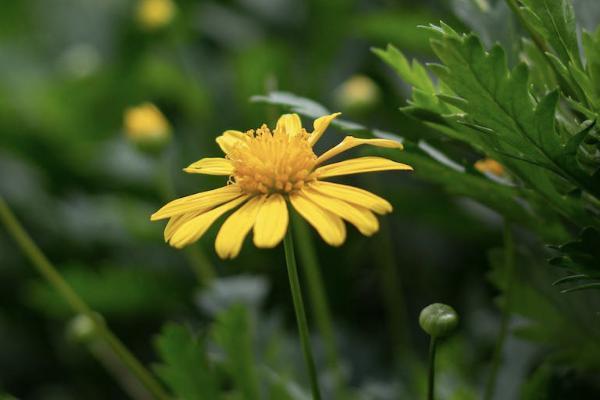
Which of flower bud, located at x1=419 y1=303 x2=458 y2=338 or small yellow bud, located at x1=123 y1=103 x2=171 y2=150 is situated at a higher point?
small yellow bud, located at x1=123 y1=103 x2=171 y2=150

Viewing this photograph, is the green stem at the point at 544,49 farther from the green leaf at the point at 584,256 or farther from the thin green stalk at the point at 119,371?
the thin green stalk at the point at 119,371

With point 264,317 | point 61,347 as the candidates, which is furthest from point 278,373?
point 61,347

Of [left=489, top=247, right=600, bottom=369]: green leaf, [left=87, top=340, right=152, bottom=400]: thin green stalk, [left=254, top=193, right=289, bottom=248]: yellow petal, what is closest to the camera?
[left=254, top=193, right=289, bottom=248]: yellow petal

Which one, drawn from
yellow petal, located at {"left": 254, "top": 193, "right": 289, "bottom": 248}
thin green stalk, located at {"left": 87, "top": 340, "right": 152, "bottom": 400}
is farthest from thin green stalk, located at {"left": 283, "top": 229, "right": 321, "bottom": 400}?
thin green stalk, located at {"left": 87, "top": 340, "right": 152, "bottom": 400}

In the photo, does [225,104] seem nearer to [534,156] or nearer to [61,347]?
[61,347]

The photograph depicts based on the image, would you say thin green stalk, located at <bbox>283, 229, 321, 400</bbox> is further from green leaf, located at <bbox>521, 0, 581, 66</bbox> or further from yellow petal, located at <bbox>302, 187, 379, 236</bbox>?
green leaf, located at <bbox>521, 0, 581, 66</bbox>

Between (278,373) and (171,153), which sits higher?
(171,153)

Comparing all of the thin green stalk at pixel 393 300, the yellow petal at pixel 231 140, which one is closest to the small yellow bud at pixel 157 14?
the thin green stalk at pixel 393 300
